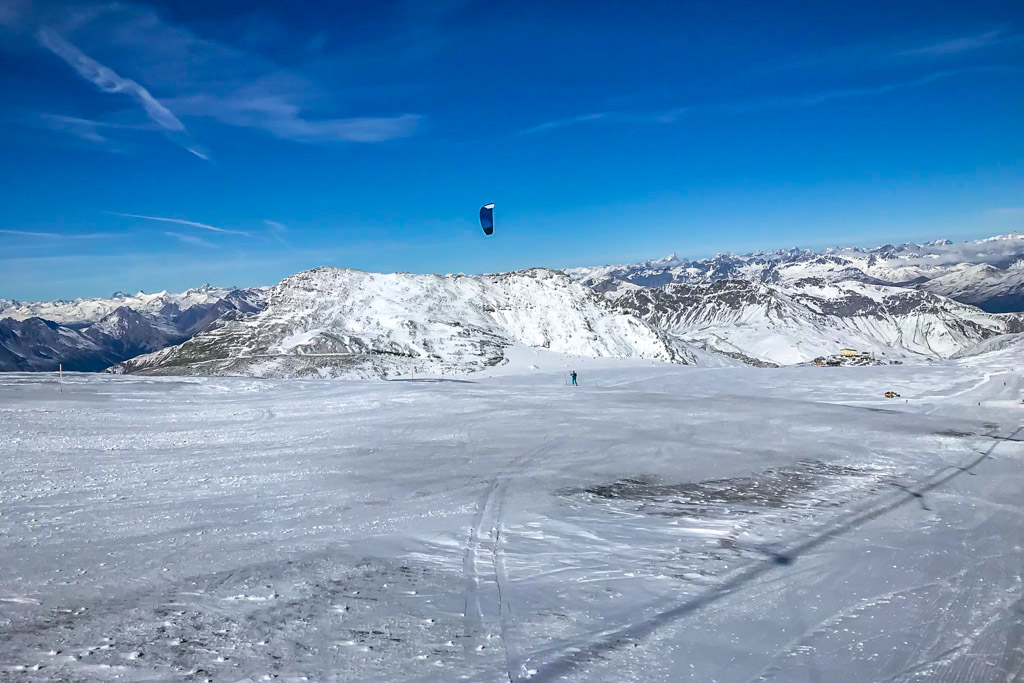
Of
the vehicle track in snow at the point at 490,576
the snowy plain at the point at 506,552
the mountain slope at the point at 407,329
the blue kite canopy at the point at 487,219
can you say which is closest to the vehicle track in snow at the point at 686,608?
the snowy plain at the point at 506,552

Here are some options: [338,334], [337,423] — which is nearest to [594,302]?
[338,334]

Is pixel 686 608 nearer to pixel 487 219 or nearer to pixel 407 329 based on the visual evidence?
pixel 487 219

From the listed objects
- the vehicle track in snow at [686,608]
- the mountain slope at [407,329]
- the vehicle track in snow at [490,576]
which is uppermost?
the mountain slope at [407,329]

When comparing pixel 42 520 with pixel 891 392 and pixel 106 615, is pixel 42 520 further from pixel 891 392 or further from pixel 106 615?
pixel 891 392

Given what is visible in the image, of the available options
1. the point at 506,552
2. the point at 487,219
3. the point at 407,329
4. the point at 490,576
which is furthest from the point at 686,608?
the point at 407,329

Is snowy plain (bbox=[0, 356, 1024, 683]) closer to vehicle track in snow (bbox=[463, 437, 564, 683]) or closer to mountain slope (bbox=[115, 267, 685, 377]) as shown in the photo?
vehicle track in snow (bbox=[463, 437, 564, 683])

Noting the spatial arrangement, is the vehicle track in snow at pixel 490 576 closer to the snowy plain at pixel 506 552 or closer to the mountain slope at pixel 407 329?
the snowy plain at pixel 506 552
